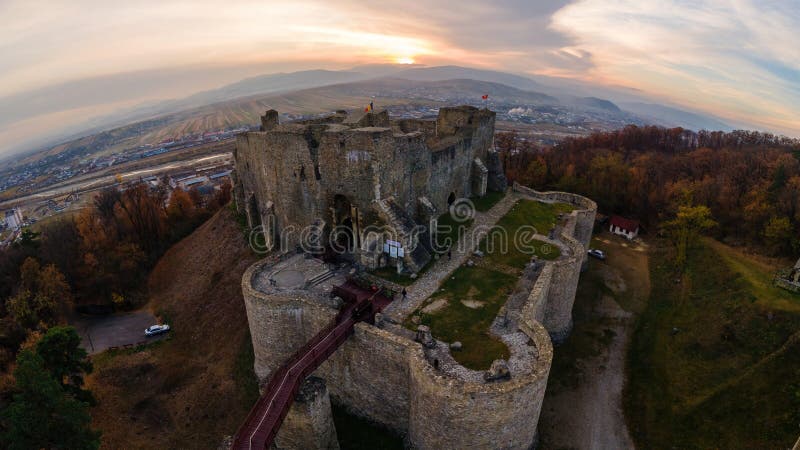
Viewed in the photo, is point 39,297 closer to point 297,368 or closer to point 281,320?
point 281,320

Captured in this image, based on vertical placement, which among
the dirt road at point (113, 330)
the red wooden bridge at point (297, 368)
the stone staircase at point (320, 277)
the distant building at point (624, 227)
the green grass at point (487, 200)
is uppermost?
the green grass at point (487, 200)

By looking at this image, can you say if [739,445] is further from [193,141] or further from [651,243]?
[193,141]

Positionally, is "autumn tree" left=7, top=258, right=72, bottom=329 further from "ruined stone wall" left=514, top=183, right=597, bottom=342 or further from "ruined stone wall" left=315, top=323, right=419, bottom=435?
"ruined stone wall" left=514, top=183, right=597, bottom=342

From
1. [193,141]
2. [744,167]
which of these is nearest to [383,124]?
[744,167]

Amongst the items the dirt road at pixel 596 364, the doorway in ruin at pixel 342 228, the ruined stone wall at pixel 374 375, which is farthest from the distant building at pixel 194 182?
the dirt road at pixel 596 364

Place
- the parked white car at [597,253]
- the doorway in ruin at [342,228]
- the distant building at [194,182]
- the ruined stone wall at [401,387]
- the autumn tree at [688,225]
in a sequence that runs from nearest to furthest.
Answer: the ruined stone wall at [401,387] → the doorway in ruin at [342,228] → the autumn tree at [688,225] → the parked white car at [597,253] → the distant building at [194,182]

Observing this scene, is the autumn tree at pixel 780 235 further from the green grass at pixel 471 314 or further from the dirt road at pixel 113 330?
the dirt road at pixel 113 330

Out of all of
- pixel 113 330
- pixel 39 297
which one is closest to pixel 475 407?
pixel 113 330

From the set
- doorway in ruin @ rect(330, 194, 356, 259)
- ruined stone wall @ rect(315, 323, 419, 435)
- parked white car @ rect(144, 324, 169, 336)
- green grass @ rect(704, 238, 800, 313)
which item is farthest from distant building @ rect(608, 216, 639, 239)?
parked white car @ rect(144, 324, 169, 336)

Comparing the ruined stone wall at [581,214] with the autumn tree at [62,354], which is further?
the ruined stone wall at [581,214]
